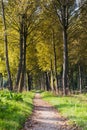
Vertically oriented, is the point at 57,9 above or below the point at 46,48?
above

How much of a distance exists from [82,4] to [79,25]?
7.59 ft

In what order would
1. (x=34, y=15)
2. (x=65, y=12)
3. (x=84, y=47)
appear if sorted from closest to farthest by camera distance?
(x=65, y=12), (x=34, y=15), (x=84, y=47)

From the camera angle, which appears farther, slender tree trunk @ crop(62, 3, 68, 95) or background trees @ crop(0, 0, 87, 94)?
background trees @ crop(0, 0, 87, 94)

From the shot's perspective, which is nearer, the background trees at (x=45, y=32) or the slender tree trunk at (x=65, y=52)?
the slender tree trunk at (x=65, y=52)

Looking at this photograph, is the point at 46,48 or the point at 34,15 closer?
the point at 34,15

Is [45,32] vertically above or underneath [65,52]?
above

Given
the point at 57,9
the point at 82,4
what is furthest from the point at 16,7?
the point at 82,4

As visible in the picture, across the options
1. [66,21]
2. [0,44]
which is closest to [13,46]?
[0,44]

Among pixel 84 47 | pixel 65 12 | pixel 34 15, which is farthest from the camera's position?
pixel 84 47

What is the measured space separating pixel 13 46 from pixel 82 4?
12927 millimetres

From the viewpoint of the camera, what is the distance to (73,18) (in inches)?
1401

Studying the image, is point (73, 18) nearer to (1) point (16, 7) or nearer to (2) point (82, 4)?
(2) point (82, 4)

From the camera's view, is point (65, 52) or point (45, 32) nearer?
point (65, 52)

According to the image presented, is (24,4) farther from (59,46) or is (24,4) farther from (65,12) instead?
(59,46)
